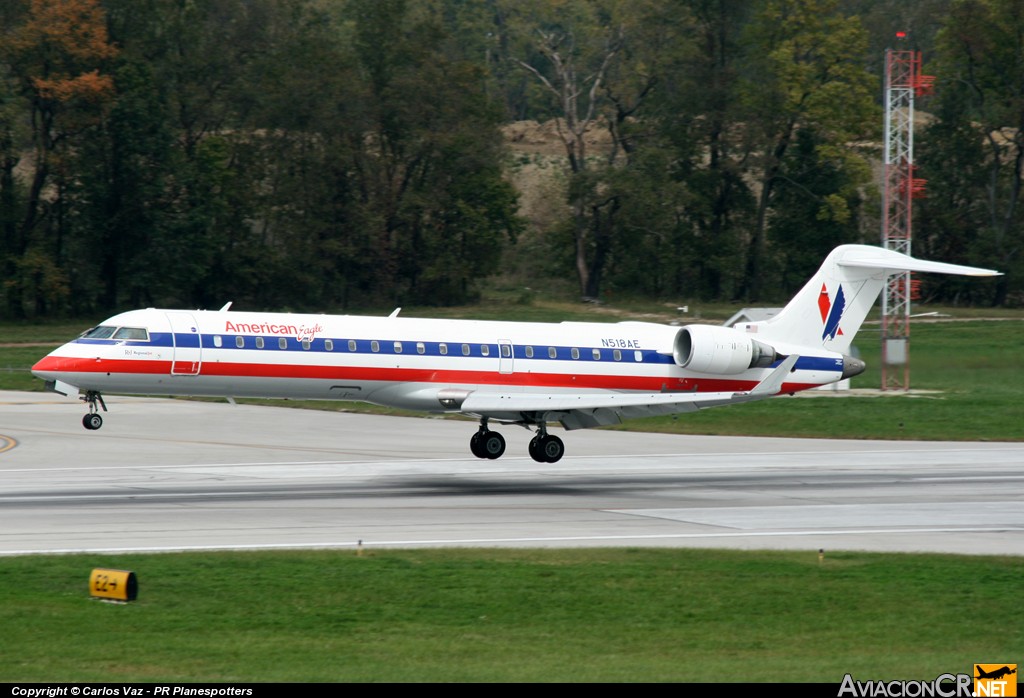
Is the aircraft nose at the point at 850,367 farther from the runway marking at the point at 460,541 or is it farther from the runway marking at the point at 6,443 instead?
the runway marking at the point at 6,443

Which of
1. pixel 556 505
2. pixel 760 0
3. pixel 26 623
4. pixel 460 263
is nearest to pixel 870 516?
pixel 556 505

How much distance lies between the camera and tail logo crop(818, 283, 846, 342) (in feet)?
114

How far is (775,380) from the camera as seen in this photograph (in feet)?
98.6

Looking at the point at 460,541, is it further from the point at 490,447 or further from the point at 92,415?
the point at 490,447

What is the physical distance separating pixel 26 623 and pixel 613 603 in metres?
7.29

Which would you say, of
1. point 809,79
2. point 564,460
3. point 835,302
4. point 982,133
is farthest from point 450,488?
point 982,133

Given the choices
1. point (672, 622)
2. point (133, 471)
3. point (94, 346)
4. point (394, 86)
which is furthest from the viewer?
point (394, 86)

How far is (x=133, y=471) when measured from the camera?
102 feet

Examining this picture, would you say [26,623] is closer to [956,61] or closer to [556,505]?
[556,505]

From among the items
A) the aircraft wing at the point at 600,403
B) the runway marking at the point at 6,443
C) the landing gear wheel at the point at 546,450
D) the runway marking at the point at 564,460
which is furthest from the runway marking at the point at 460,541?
the runway marking at the point at 6,443

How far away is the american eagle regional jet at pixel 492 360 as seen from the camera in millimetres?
28375

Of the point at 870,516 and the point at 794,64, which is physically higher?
the point at 794,64

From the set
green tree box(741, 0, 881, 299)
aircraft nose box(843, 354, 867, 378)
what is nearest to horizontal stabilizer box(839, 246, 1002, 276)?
aircraft nose box(843, 354, 867, 378)

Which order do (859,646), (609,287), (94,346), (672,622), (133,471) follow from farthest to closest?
(609,287), (133,471), (94,346), (672,622), (859,646)
